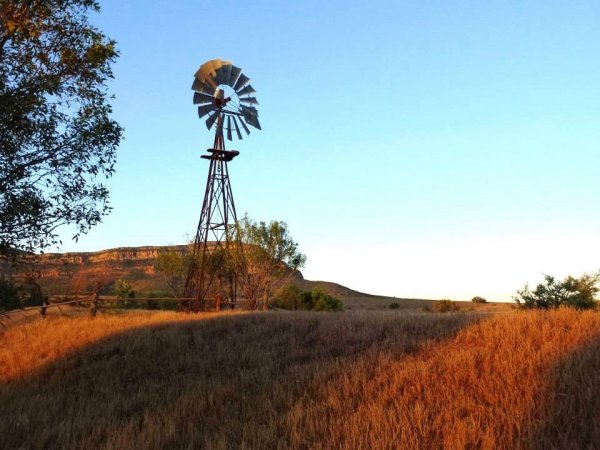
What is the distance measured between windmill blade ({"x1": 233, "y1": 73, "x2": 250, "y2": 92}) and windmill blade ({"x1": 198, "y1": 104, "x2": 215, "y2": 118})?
2.07 meters

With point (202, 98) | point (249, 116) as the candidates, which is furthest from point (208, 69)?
point (249, 116)

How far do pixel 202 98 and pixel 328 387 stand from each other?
1052 inches

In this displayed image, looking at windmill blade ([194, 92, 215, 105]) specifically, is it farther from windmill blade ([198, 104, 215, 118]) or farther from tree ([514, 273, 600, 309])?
tree ([514, 273, 600, 309])

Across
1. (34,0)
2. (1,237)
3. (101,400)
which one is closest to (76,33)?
(34,0)

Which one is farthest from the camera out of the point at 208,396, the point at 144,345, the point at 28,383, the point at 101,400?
the point at 144,345

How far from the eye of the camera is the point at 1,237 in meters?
11.6

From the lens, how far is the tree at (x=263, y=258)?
1618 inches

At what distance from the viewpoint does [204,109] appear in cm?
3269

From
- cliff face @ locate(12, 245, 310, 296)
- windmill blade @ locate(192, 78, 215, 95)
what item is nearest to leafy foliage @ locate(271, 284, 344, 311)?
cliff face @ locate(12, 245, 310, 296)

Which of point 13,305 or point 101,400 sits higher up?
point 13,305

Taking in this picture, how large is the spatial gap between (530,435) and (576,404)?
1341 mm

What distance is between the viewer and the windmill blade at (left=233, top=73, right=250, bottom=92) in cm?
3312

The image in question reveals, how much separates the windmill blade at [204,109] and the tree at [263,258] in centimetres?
1119

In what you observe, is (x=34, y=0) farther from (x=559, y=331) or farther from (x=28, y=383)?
(x=559, y=331)
